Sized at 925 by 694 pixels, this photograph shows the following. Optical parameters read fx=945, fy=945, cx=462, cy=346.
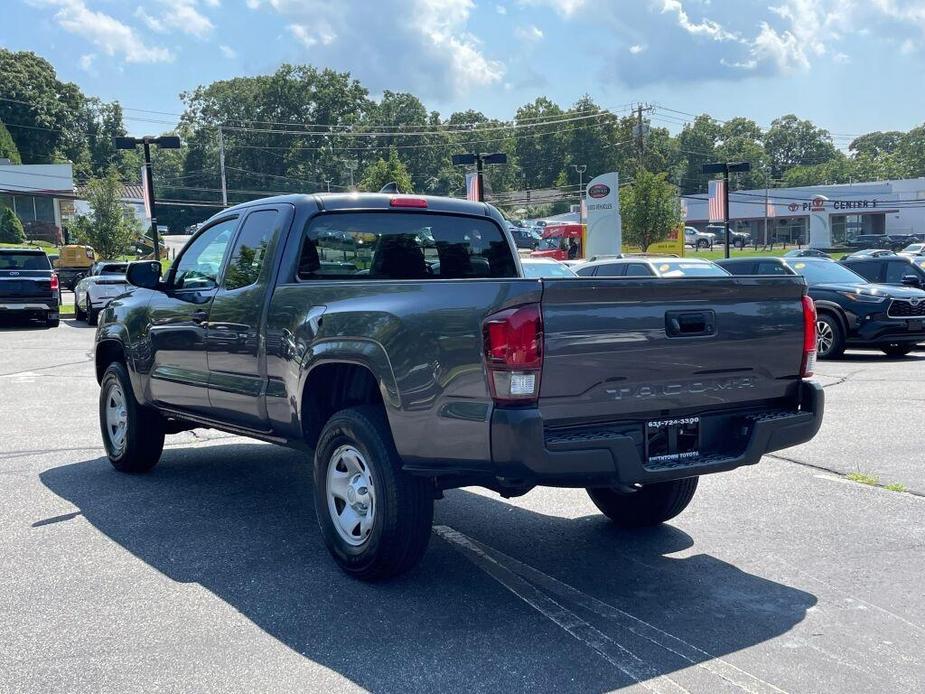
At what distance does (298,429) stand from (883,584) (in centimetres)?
316

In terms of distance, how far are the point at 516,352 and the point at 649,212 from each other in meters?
41.3

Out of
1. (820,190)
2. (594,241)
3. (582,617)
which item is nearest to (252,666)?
(582,617)

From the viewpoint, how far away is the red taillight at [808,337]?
4.81 metres

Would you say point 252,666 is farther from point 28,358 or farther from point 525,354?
point 28,358

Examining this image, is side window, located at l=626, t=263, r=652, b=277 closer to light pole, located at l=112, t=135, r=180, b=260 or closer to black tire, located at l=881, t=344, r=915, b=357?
black tire, located at l=881, t=344, r=915, b=357

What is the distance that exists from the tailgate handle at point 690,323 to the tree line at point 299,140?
265 feet

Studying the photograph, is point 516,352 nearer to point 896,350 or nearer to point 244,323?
point 244,323

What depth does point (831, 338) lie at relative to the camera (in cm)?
1504

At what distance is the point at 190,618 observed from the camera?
4301 mm

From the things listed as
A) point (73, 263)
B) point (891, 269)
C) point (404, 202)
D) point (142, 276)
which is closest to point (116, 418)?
point (142, 276)

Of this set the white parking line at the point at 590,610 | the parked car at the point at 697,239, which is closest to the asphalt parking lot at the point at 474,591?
the white parking line at the point at 590,610

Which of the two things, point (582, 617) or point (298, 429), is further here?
point (298, 429)

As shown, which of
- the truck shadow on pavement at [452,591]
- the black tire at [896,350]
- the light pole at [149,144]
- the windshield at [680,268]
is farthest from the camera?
the light pole at [149,144]

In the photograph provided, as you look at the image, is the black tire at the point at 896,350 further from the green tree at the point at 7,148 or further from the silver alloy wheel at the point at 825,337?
the green tree at the point at 7,148
